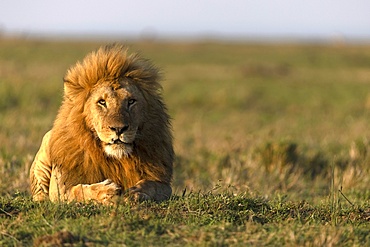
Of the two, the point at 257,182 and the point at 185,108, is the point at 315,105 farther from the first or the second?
the point at 257,182

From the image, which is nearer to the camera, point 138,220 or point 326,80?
point 138,220

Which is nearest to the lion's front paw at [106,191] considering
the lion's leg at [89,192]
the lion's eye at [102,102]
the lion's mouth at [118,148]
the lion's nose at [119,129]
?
the lion's leg at [89,192]

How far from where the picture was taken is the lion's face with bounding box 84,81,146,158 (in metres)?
5.39

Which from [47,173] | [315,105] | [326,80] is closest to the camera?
[47,173]

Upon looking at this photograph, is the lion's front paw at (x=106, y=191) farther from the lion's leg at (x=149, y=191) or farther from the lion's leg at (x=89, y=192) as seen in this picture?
the lion's leg at (x=149, y=191)

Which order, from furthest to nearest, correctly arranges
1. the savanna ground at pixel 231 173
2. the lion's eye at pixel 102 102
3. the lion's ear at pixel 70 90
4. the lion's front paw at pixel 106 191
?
the lion's ear at pixel 70 90
the lion's eye at pixel 102 102
the lion's front paw at pixel 106 191
the savanna ground at pixel 231 173

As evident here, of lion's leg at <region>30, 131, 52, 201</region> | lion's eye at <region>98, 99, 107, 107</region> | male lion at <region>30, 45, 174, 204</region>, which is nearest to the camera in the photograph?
male lion at <region>30, 45, 174, 204</region>

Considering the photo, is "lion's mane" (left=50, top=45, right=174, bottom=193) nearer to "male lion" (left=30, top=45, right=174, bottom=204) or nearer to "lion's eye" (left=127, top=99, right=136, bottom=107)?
"male lion" (left=30, top=45, right=174, bottom=204)

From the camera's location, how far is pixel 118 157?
5574 mm

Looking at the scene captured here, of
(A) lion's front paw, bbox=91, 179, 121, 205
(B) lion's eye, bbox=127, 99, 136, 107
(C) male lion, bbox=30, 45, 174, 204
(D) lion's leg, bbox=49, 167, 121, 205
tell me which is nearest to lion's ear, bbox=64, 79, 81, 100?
(C) male lion, bbox=30, 45, 174, 204

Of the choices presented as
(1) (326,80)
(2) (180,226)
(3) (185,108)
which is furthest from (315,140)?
(1) (326,80)

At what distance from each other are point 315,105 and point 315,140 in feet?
24.4

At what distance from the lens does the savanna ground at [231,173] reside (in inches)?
186

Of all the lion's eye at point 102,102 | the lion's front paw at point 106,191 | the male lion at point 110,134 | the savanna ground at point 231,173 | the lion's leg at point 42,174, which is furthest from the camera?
the lion's leg at point 42,174
